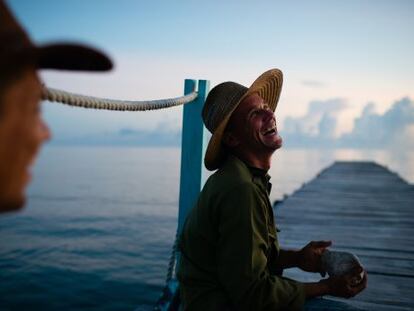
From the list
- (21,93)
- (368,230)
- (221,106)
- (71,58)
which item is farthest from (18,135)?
(368,230)

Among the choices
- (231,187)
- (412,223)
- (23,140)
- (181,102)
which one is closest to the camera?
(23,140)

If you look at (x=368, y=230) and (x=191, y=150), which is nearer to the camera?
(x=191, y=150)

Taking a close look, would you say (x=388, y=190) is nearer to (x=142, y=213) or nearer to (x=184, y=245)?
(x=184, y=245)

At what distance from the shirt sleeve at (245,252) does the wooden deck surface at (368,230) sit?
1.37 meters

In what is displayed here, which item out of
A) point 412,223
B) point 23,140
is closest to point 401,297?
point 23,140

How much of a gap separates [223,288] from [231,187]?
20.6 inches

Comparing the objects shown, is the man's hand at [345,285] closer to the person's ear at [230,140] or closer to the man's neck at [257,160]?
the man's neck at [257,160]

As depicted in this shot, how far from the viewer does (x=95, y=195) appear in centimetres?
3009

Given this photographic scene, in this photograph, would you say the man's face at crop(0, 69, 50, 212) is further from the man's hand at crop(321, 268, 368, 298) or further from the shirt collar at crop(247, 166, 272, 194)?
the man's hand at crop(321, 268, 368, 298)

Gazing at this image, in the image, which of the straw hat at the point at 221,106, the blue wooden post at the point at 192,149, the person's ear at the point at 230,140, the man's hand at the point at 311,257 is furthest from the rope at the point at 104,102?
the man's hand at the point at 311,257

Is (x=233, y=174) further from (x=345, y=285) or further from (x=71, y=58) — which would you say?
(x=71, y=58)

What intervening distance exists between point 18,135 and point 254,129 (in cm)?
162

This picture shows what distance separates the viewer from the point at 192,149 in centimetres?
348

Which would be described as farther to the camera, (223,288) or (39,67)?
(223,288)
